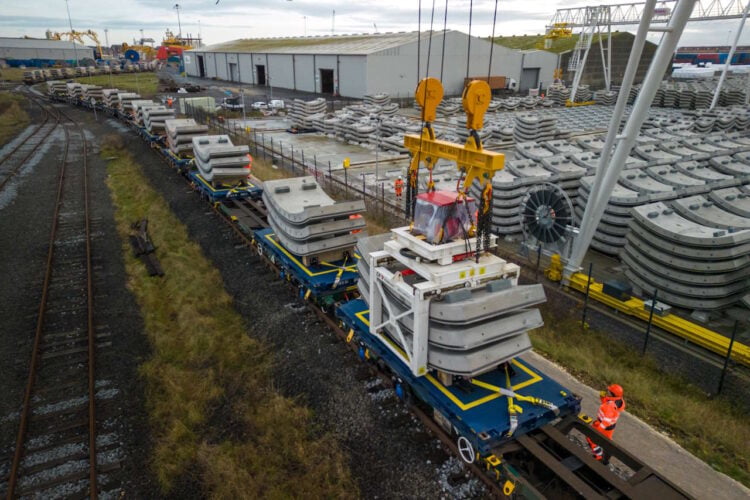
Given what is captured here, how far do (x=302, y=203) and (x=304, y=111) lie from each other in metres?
32.9

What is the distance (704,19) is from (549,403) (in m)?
58.7

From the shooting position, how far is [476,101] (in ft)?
23.9

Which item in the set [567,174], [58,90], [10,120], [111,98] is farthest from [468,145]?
[58,90]

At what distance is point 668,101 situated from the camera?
195ft

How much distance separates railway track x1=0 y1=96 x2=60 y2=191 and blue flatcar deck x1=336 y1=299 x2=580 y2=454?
2527cm

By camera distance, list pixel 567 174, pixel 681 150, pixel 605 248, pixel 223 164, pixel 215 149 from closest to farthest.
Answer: pixel 605 248 → pixel 567 174 → pixel 223 164 → pixel 215 149 → pixel 681 150

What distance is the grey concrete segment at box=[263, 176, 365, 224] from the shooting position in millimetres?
11760

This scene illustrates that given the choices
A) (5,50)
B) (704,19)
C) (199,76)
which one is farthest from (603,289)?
(5,50)

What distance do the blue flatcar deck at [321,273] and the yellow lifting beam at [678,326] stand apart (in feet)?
21.5

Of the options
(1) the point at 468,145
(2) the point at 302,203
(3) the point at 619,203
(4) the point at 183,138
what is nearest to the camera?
(1) the point at 468,145

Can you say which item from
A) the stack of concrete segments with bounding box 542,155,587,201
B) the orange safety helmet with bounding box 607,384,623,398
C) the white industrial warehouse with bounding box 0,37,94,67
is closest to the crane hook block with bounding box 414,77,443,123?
the orange safety helmet with bounding box 607,384,623,398

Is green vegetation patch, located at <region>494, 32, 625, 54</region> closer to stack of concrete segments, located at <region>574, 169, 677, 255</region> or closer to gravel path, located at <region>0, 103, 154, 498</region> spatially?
stack of concrete segments, located at <region>574, 169, 677, 255</region>

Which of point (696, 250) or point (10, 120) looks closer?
point (696, 250)

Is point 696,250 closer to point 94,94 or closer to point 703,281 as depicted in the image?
point 703,281
